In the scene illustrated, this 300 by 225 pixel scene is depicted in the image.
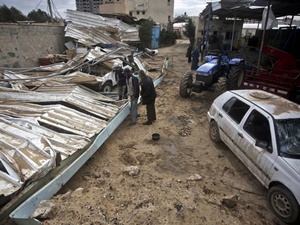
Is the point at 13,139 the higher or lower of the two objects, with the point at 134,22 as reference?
lower

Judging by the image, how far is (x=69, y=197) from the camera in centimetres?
334

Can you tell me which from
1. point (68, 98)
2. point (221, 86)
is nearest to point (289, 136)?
point (221, 86)

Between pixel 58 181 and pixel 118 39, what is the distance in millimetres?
14711

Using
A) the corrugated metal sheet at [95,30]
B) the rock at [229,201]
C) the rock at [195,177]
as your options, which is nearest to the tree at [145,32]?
the corrugated metal sheet at [95,30]

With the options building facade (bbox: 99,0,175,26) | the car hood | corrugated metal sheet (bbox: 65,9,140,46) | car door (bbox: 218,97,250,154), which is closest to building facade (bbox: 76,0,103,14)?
building facade (bbox: 99,0,175,26)

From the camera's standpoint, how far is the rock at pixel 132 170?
4.26 meters

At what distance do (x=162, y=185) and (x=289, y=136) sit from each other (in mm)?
2387

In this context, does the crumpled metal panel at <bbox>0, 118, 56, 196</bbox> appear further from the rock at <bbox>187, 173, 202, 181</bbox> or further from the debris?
the rock at <bbox>187, 173, 202, 181</bbox>

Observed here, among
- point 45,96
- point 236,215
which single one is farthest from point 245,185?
point 45,96

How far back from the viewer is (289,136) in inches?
145

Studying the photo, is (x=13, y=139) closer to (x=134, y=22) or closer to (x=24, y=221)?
(x=24, y=221)

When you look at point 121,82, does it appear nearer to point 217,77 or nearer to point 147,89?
point 147,89

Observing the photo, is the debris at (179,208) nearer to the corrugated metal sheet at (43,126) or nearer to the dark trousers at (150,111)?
the corrugated metal sheet at (43,126)

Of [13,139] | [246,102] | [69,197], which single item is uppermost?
[246,102]
